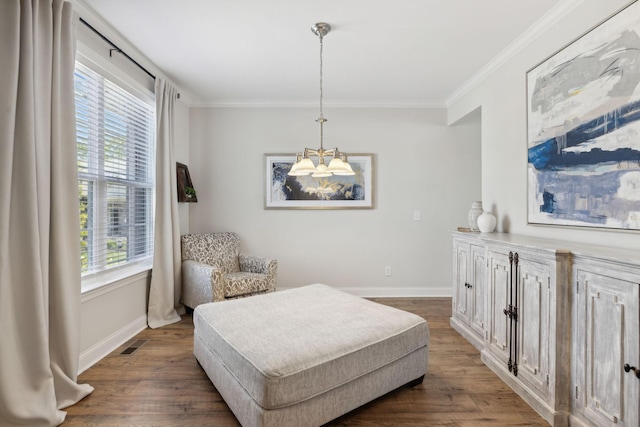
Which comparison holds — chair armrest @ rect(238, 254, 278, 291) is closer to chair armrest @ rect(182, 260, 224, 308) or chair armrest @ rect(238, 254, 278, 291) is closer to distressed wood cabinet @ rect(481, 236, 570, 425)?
chair armrest @ rect(182, 260, 224, 308)

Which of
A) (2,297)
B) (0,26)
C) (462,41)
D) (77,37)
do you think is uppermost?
(462,41)

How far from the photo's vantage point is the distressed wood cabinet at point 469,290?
108 inches

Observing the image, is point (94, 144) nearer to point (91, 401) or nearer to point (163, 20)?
point (163, 20)

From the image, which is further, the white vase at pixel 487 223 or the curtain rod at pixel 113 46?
the white vase at pixel 487 223

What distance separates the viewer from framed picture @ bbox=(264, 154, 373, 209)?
4309 millimetres

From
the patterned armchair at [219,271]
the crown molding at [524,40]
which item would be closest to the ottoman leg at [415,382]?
the patterned armchair at [219,271]

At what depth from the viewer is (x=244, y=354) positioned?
1.71 m

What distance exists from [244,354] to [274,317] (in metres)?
0.47

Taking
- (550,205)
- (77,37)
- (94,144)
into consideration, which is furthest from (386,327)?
(77,37)

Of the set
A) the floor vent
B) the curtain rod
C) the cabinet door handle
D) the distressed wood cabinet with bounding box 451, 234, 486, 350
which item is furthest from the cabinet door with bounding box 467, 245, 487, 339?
the curtain rod

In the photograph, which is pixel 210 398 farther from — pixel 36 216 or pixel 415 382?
pixel 36 216

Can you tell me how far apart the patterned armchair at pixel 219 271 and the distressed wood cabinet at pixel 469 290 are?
6.30 ft

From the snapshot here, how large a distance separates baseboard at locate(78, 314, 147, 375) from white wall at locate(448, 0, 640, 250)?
137 inches

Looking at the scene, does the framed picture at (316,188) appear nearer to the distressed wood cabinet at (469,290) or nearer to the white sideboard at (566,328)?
the distressed wood cabinet at (469,290)
